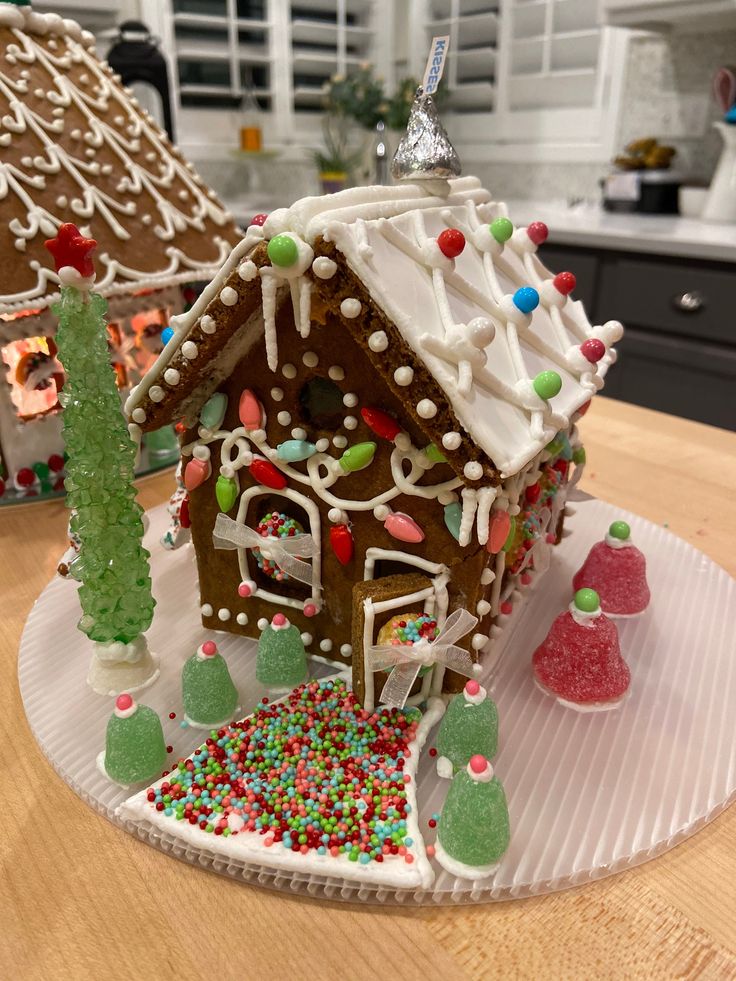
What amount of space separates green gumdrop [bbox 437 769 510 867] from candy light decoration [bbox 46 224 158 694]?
1.46 feet

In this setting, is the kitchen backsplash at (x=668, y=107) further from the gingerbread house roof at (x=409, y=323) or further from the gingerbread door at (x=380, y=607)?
the gingerbread door at (x=380, y=607)

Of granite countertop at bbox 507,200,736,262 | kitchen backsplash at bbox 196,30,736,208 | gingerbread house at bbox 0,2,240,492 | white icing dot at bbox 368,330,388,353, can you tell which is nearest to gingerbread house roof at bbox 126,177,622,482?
white icing dot at bbox 368,330,388,353

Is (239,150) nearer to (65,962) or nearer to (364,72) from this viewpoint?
(364,72)

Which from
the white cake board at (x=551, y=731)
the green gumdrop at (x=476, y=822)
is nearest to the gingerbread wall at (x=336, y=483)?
the white cake board at (x=551, y=731)

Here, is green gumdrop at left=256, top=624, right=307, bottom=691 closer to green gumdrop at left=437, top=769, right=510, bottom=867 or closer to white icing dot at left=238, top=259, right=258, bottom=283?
green gumdrop at left=437, top=769, right=510, bottom=867

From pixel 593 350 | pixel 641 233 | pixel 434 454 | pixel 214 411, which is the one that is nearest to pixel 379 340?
pixel 434 454

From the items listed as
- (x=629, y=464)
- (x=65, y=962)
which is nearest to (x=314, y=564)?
(x=65, y=962)

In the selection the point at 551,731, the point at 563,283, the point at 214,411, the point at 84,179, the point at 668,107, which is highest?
the point at 668,107

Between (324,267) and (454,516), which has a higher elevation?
(324,267)

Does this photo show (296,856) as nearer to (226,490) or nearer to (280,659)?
(280,659)

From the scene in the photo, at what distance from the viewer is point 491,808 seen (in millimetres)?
737

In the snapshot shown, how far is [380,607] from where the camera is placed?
0.89 metres

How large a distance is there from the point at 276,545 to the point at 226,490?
0.32 feet

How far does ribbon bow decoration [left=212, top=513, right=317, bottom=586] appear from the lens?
0.99 m
